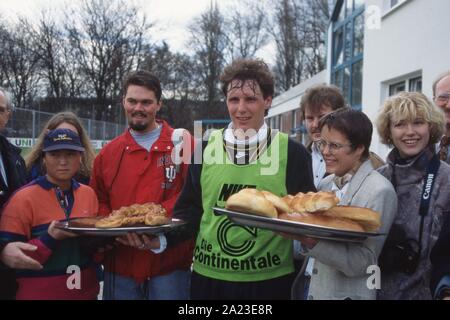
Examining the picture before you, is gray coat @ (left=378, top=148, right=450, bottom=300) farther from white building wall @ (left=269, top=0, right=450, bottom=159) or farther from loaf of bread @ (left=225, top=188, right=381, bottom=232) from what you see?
white building wall @ (left=269, top=0, right=450, bottom=159)

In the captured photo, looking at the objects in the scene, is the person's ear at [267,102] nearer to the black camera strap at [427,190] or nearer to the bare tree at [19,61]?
the black camera strap at [427,190]

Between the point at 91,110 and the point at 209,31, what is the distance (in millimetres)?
14626

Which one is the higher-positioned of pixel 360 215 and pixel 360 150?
pixel 360 150

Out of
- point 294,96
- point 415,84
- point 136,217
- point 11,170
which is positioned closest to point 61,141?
point 11,170

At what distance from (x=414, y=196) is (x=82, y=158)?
260cm

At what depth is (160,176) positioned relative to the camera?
10.2 ft

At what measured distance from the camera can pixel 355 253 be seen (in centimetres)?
203

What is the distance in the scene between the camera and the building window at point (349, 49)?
16.6 metres

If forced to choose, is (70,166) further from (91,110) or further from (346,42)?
(91,110)

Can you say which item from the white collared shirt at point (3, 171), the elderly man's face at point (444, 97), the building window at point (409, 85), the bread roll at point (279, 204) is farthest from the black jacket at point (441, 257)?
the building window at point (409, 85)

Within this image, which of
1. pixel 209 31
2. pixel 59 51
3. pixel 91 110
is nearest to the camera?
pixel 59 51

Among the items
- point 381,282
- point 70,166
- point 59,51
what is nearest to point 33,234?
point 70,166

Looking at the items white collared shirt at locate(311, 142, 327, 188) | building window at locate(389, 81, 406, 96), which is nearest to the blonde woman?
white collared shirt at locate(311, 142, 327, 188)

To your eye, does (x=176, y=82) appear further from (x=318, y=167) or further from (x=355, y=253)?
(x=355, y=253)
